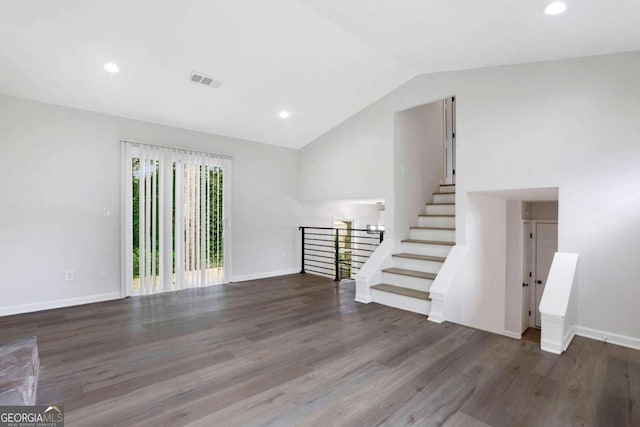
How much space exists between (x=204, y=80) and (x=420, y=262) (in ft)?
11.8

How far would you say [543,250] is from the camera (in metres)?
5.59

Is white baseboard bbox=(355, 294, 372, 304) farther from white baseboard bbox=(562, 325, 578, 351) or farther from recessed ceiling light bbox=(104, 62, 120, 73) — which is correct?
recessed ceiling light bbox=(104, 62, 120, 73)

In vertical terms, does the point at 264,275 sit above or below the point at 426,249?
below

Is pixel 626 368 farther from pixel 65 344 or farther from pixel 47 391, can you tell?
pixel 65 344

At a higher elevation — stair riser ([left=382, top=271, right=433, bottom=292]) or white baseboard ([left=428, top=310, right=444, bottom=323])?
stair riser ([left=382, top=271, right=433, bottom=292])

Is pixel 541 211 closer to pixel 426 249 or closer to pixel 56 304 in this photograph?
pixel 426 249

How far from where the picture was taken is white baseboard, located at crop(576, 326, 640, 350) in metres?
2.84

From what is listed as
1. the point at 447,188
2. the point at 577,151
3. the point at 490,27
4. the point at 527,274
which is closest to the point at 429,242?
the point at 447,188

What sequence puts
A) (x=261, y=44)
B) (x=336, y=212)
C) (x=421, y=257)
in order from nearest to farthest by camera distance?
1. (x=261, y=44)
2. (x=421, y=257)
3. (x=336, y=212)

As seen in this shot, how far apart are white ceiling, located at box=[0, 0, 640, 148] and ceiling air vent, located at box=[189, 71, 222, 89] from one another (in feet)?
0.26

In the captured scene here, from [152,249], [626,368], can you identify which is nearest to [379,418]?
[626,368]

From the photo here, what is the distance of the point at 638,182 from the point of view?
9.16 feet

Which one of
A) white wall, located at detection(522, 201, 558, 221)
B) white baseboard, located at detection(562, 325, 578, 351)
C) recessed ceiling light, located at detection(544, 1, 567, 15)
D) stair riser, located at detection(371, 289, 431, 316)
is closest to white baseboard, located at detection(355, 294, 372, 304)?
stair riser, located at detection(371, 289, 431, 316)

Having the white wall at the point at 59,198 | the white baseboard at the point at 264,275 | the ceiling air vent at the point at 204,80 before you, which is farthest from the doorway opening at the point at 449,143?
the white wall at the point at 59,198
